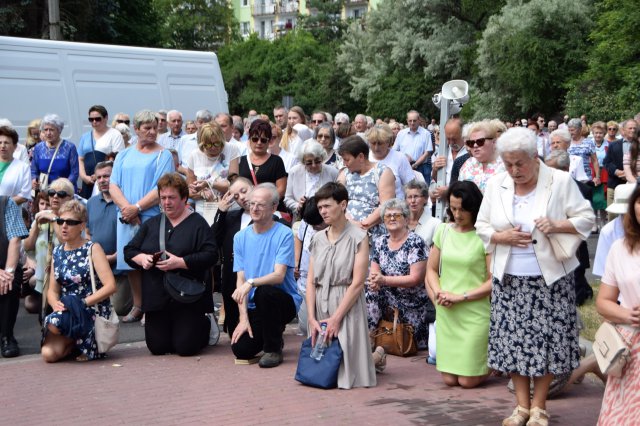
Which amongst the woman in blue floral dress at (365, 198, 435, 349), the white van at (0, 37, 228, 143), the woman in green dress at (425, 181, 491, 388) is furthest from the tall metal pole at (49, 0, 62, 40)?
the woman in green dress at (425, 181, 491, 388)

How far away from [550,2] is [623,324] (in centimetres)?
3674

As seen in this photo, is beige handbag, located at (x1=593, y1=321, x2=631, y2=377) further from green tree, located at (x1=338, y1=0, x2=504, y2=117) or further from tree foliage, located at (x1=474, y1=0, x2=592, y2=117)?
green tree, located at (x1=338, y1=0, x2=504, y2=117)

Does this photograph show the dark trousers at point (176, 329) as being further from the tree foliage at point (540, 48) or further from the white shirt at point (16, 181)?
the tree foliage at point (540, 48)

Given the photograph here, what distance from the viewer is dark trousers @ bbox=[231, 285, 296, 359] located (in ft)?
27.3

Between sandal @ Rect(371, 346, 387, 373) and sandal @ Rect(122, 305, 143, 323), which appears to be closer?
sandal @ Rect(371, 346, 387, 373)

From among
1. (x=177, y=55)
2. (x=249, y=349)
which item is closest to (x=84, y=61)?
(x=177, y=55)

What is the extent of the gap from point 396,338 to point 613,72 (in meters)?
27.9

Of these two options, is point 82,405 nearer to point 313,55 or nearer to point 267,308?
point 267,308

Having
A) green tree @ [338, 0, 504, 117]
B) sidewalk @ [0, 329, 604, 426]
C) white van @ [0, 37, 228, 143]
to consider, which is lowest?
sidewalk @ [0, 329, 604, 426]

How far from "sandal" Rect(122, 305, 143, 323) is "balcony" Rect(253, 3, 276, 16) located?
334 ft

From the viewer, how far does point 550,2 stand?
4047 cm

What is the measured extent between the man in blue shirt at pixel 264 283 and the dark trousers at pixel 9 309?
6.34ft

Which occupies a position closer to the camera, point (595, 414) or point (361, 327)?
point (595, 414)

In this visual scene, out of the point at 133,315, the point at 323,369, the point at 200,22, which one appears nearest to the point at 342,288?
the point at 323,369
